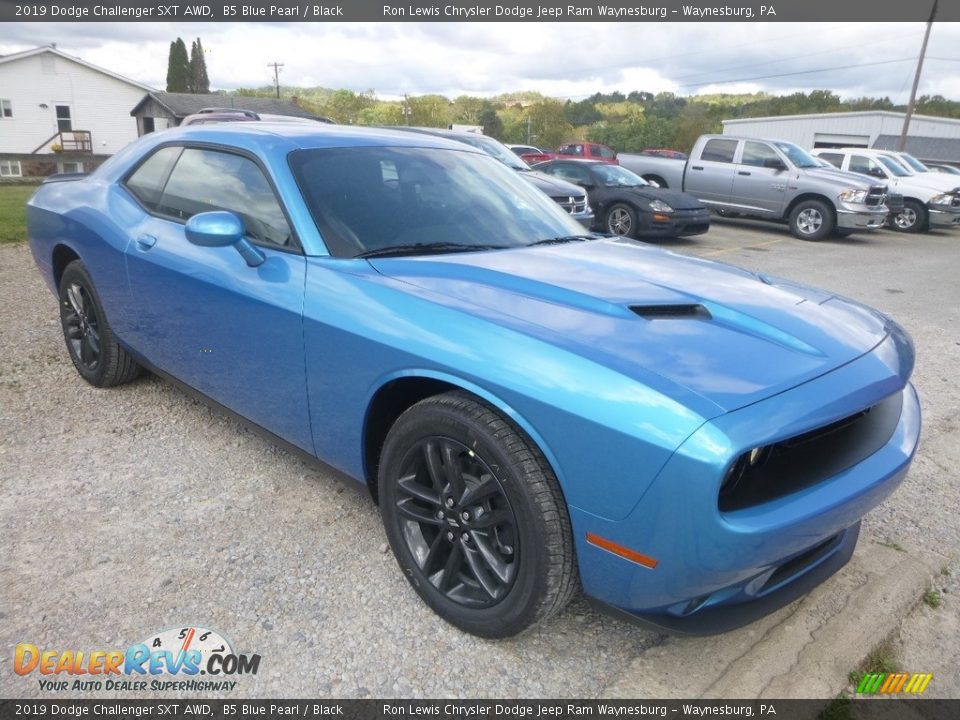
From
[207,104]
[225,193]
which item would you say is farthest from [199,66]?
[225,193]

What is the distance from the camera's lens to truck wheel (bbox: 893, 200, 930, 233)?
15.2m

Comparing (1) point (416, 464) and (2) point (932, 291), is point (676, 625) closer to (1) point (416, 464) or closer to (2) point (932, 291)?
(1) point (416, 464)

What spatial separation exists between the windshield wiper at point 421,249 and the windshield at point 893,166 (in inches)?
643

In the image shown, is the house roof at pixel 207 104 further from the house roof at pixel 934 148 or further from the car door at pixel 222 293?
the car door at pixel 222 293

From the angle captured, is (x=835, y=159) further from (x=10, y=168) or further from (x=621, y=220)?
(x=10, y=168)

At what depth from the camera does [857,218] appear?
12.3 metres

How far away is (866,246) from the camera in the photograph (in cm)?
1261

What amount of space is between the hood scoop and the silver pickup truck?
11.9 metres

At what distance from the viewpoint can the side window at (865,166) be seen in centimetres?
1565

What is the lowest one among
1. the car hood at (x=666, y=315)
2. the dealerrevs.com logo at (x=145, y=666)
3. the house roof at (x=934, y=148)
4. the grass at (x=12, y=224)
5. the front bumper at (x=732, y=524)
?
the grass at (x=12, y=224)

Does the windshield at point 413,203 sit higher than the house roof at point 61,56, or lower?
lower

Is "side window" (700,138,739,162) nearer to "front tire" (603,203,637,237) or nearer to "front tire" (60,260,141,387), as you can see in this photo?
"front tire" (603,203,637,237)

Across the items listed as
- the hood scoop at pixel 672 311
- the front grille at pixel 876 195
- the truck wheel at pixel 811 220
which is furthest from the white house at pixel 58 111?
the hood scoop at pixel 672 311

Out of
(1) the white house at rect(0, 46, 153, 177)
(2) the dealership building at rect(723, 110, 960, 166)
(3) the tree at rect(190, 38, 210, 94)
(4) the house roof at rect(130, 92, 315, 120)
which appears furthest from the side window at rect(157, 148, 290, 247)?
(3) the tree at rect(190, 38, 210, 94)
